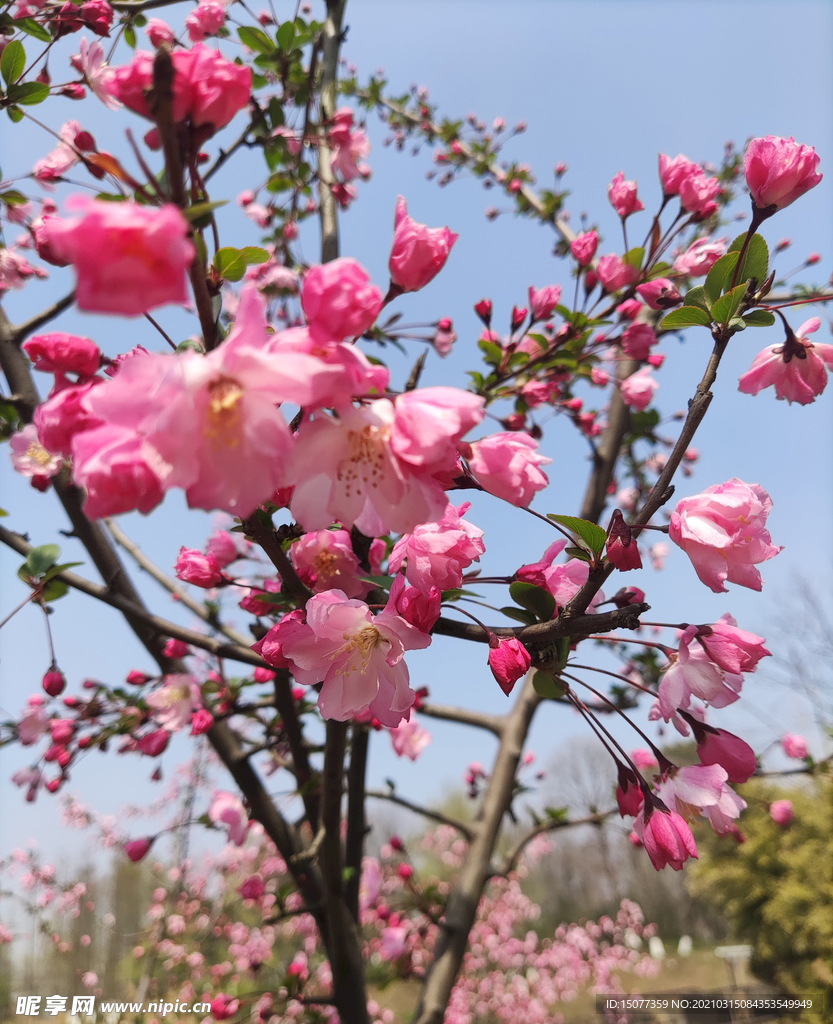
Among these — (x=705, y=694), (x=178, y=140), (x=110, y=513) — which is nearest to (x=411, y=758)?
(x=705, y=694)

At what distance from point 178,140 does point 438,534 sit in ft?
1.74

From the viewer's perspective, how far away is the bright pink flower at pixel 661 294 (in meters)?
1.15

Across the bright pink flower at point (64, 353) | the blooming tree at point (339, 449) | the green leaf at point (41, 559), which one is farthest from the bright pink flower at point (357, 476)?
the green leaf at point (41, 559)

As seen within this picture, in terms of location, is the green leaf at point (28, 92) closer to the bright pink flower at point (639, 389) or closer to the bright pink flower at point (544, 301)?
the bright pink flower at point (544, 301)

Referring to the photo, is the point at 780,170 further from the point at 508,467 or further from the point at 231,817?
the point at 231,817

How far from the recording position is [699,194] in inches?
58.0

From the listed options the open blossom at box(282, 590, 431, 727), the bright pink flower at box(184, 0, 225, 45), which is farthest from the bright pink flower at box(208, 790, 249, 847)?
the bright pink flower at box(184, 0, 225, 45)

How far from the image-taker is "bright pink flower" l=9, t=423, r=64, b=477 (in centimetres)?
155

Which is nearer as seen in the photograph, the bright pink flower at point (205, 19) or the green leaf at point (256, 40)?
the bright pink flower at point (205, 19)

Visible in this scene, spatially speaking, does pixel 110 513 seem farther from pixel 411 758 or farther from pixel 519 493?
pixel 411 758

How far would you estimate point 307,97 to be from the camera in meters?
2.32

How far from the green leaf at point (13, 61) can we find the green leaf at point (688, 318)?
1.72 metres

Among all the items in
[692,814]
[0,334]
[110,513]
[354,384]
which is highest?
[0,334]

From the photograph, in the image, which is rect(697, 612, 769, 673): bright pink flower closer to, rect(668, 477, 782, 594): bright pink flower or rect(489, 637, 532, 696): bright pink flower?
rect(668, 477, 782, 594): bright pink flower
